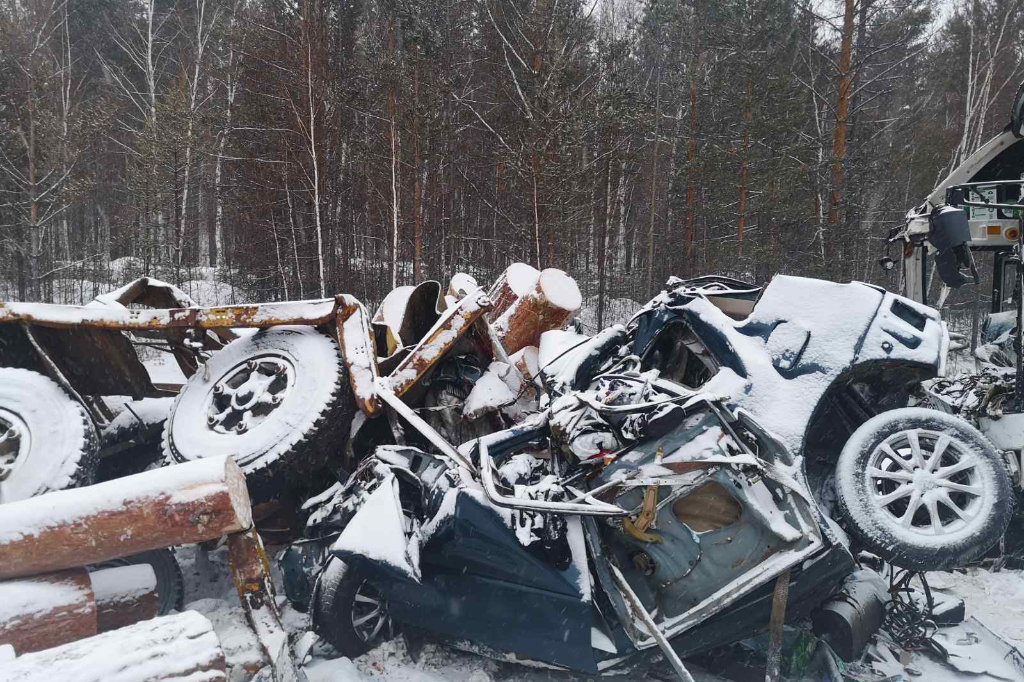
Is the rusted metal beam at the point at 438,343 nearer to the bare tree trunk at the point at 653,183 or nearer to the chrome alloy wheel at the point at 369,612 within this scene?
the chrome alloy wheel at the point at 369,612

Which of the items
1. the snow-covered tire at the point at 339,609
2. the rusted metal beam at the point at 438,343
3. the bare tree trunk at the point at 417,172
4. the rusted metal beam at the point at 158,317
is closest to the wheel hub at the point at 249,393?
the rusted metal beam at the point at 158,317

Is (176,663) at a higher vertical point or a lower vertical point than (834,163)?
lower

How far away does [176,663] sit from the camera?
190cm

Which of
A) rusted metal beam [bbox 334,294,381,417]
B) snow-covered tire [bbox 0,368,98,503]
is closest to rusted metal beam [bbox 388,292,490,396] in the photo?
rusted metal beam [bbox 334,294,381,417]

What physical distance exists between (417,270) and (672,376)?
37.8ft

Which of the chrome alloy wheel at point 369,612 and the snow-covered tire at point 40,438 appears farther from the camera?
the snow-covered tire at point 40,438

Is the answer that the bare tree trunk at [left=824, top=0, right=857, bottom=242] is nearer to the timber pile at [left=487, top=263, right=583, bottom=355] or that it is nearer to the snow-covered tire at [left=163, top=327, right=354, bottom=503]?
the timber pile at [left=487, top=263, right=583, bottom=355]

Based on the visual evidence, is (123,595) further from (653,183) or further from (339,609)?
(653,183)

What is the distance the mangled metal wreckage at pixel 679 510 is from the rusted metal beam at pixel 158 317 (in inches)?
60.7

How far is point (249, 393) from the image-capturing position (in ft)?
13.3

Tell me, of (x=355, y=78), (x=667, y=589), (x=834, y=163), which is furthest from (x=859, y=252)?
(x=667, y=589)

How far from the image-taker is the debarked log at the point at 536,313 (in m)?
5.93

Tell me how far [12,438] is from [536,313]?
409 centimetres

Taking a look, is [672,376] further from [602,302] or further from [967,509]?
[602,302]
